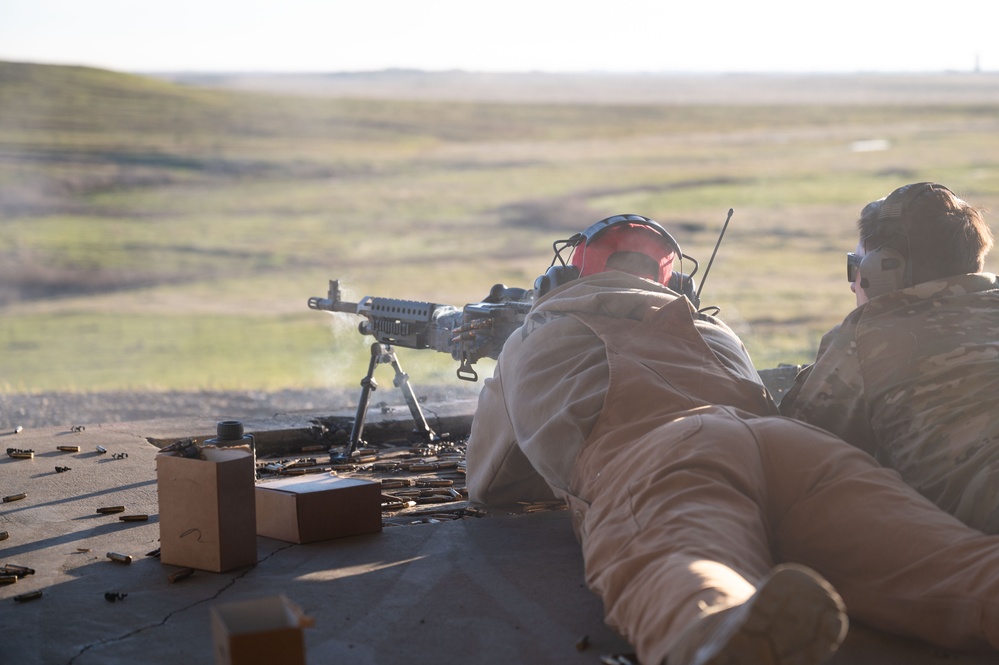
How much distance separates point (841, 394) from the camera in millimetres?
3705

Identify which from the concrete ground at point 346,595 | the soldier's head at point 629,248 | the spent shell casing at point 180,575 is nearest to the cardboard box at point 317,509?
the concrete ground at point 346,595

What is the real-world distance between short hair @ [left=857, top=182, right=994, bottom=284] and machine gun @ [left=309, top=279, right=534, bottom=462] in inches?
86.7

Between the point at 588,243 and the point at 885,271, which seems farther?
the point at 588,243

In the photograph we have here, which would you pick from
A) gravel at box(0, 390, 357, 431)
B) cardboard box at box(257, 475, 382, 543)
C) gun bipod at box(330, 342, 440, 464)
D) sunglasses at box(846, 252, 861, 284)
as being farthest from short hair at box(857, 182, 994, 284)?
gravel at box(0, 390, 357, 431)

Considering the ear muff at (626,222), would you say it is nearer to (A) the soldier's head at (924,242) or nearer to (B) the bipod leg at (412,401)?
(A) the soldier's head at (924,242)

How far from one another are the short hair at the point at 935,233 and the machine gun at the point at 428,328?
2.20m

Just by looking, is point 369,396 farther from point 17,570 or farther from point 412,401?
point 17,570

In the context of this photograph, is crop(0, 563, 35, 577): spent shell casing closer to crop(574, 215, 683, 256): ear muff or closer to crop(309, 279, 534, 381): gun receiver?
crop(309, 279, 534, 381): gun receiver

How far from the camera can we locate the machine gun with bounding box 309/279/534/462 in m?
5.63

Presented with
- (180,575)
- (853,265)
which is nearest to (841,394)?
(853,265)

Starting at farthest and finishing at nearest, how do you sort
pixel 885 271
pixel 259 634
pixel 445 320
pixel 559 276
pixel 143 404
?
pixel 143 404 < pixel 445 320 < pixel 559 276 < pixel 885 271 < pixel 259 634

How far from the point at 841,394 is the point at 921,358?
0.30m

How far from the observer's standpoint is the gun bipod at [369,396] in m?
6.05

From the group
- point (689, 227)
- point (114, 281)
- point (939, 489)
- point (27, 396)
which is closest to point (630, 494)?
point (939, 489)
